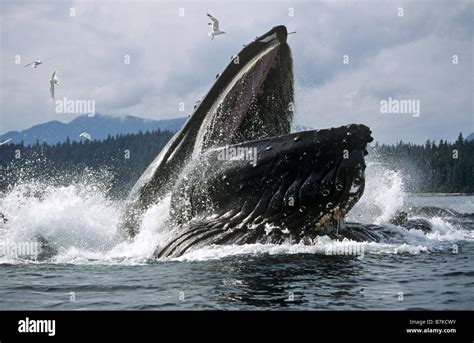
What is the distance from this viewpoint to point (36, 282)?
8.48 meters

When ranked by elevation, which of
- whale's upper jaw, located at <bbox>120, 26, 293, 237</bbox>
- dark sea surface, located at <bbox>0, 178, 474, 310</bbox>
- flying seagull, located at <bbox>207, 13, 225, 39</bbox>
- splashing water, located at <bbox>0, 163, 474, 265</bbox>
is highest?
flying seagull, located at <bbox>207, 13, 225, 39</bbox>

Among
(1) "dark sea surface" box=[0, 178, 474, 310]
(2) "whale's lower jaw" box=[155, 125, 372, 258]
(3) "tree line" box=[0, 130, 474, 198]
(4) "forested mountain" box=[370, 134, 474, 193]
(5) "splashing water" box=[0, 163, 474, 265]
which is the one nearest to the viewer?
(1) "dark sea surface" box=[0, 178, 474, 310]

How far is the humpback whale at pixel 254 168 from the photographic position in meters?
8.52

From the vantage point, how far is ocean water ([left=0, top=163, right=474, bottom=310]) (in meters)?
6.88

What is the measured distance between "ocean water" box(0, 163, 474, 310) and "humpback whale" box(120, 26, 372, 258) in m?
0.24

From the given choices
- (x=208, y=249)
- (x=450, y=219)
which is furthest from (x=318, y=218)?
(x=450, y=219)

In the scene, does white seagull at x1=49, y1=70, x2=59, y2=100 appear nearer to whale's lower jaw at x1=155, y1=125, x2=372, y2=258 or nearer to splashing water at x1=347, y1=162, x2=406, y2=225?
whale's lower jaw at x1=155, y1=125, x2=372, y2=258

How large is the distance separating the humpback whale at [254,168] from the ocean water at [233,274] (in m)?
0.24

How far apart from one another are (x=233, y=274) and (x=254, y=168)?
1435mm

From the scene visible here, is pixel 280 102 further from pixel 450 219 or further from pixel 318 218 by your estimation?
pixel 450 219

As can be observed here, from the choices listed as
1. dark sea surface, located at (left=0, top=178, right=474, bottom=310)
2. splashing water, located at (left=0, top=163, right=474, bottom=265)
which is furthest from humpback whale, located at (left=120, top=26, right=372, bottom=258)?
dark sea surface, located at (left=0, top=178, right=474, bottom=310)

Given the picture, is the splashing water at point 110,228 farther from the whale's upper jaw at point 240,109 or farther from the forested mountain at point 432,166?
the forested mountain at point 432,166
